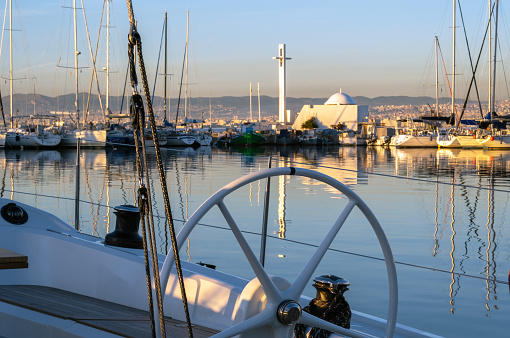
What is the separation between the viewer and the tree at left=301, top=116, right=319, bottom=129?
10917cm

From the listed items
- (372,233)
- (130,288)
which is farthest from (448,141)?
(130,288)

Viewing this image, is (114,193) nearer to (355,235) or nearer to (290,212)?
(290,212)

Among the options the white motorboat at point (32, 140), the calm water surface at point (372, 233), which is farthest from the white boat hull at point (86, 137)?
the calm water surface at point (372, 233)

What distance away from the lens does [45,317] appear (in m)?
3.85

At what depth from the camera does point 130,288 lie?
416 cm

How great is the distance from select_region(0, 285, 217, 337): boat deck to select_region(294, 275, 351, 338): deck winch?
0.51 m

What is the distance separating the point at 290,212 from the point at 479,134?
47.2 metres

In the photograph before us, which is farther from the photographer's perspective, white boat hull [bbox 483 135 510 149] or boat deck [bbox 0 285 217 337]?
white boat hull [bbox 483 135 510 149]

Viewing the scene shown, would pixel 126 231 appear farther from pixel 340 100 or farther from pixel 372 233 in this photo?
pixel 340 100

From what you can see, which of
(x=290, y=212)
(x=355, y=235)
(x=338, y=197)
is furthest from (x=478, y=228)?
(x=338, y=197)

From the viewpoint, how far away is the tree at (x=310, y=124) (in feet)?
358

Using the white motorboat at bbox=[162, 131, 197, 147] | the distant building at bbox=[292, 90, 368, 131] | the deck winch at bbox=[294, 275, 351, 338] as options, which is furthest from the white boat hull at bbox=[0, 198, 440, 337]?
the distant building at bbox=[292, 90, 368, 131]

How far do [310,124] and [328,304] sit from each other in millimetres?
106818

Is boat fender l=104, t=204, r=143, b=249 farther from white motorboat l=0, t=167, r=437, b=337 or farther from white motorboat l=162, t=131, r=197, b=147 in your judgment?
white motorboat l=162, t=131, r=197, b=147
